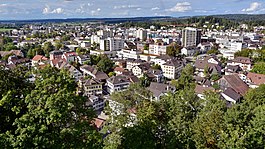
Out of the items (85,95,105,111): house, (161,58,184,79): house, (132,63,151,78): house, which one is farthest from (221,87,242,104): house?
(132,63,151,78): house

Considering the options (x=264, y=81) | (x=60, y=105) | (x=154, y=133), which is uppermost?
(x=60, y=105)

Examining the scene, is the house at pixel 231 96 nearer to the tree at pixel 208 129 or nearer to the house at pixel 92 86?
the house at pixel 92 86

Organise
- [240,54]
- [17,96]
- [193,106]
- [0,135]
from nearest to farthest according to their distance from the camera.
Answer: [0,135], [17,96], [193,106], [240,54]

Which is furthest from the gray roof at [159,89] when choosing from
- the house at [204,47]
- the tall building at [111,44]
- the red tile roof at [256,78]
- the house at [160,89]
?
the tall building at [111,44]

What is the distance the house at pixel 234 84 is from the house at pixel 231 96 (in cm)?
158

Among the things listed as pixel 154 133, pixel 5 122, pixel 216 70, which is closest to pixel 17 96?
pixel 5 122

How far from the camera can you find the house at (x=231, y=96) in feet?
74.7

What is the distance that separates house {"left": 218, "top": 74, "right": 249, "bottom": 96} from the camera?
2567 cm

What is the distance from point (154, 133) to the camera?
940cm

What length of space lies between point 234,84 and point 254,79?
13.9 ft

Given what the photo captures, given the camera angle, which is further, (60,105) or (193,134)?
(193,134)

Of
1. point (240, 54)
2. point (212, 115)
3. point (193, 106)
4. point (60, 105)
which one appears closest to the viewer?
point (60, 105)

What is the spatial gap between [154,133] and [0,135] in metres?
5.32

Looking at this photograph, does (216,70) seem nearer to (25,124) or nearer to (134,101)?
(134,101)
